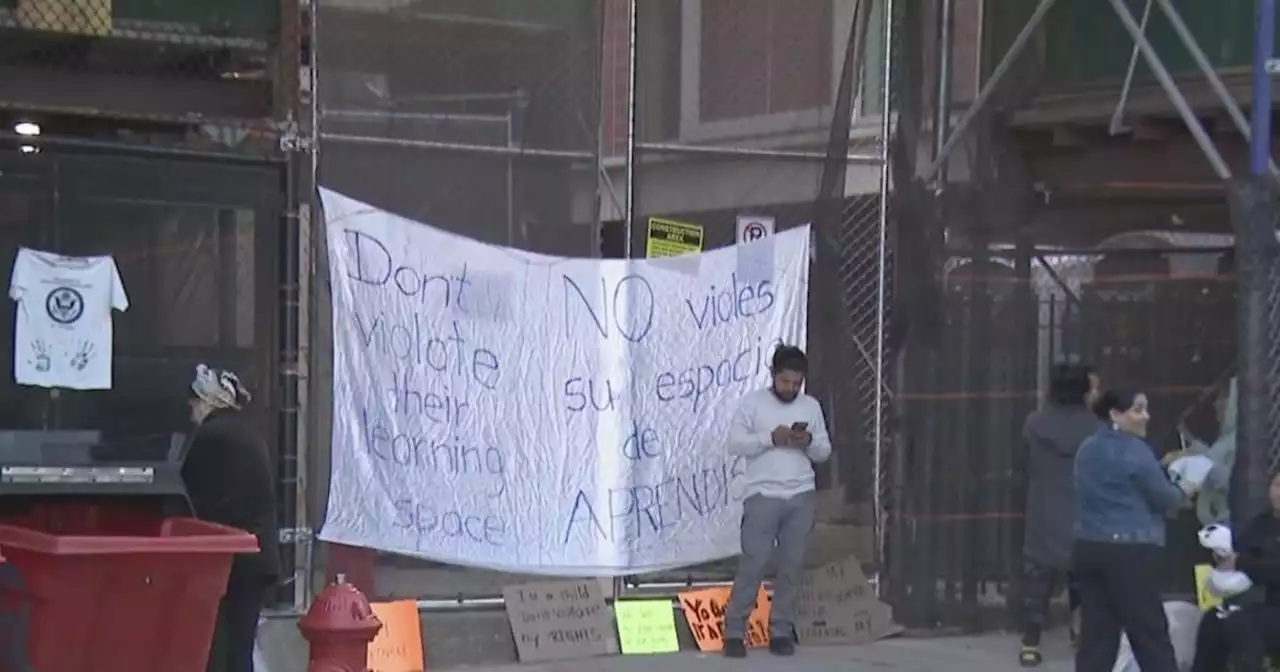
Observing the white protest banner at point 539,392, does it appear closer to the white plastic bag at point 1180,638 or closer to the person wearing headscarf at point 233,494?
the person wearing headscarf at point 233,494

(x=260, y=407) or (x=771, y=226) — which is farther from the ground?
(x=771, y=226)

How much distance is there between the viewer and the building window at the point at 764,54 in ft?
→ 38.4

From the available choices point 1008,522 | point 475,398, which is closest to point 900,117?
point 1008,522

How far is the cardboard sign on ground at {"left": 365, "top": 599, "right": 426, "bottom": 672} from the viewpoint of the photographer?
30.0ft

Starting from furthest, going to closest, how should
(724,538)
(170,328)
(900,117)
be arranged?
(900,117)
(724,538)
(170,328)

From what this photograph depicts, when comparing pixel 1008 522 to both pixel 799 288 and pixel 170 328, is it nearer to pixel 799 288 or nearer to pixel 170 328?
pixel 799 288

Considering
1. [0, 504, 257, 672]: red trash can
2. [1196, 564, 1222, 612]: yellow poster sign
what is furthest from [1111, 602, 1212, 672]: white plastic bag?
[0, 504, 257, 672]: red trash can

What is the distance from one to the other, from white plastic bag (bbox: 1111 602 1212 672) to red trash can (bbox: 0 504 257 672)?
4444mm

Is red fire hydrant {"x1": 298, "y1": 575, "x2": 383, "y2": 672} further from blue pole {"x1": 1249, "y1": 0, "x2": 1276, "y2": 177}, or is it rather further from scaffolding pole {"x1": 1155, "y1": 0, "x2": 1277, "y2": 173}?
scaffolding pole {"x1": 1155, "y1": 0, "x2": 1277, "y2": 173}

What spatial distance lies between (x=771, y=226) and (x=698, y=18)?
1.73 meters

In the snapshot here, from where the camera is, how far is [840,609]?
1048cm

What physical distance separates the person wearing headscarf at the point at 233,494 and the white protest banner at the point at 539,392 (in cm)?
140

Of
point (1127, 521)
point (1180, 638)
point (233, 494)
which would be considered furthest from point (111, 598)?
point (1180, 638)

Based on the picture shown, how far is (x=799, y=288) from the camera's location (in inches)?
411
